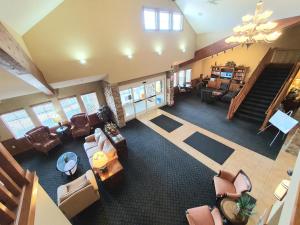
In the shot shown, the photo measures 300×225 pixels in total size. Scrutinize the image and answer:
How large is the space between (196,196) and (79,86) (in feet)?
22.8

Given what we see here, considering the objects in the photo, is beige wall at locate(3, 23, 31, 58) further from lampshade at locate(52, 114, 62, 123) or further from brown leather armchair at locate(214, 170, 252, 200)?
brown leather armchair at locate(214, 170, 252, 200)

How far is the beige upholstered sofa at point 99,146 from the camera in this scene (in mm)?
4828

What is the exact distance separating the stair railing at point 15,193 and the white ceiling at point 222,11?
7632 millimetres

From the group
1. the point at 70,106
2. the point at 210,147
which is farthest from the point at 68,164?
the point at 210,147

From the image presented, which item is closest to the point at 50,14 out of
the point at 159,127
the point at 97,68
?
the point at 97,68

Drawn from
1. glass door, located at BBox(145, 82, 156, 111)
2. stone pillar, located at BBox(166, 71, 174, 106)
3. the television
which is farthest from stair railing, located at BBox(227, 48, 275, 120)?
glass door, located at BBox(145, 82, 156, 111)

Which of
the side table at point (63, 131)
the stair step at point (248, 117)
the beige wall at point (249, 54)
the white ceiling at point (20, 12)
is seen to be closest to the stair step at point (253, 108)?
the stair step at point (248, 117)

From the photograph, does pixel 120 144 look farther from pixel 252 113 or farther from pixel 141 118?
pixel 252 113

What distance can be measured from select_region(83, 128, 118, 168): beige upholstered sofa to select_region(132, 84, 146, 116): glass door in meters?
2.99

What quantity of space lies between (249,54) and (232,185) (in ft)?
30.8

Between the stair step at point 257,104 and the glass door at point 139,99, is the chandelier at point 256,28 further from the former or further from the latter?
the glass door at point 139,99

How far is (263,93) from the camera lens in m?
7.75

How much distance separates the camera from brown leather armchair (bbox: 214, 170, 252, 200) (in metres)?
3.41

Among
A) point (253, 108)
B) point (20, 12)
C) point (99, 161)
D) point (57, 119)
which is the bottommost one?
point (253, 108)
